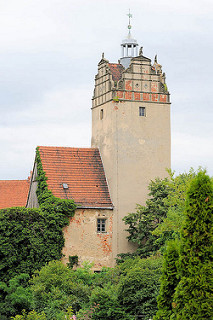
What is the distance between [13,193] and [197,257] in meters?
38.4

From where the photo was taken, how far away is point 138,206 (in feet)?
112

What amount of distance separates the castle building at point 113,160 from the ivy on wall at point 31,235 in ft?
2.33

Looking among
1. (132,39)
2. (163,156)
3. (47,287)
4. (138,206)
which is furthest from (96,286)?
(132,39)

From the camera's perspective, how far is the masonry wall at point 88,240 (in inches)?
1299

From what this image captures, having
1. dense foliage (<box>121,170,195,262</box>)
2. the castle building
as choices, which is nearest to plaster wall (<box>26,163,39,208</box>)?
the castle building

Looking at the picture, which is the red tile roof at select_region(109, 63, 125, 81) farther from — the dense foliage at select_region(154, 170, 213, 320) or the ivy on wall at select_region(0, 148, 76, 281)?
the dense foliage at select_region(154, 170, 213, 320)

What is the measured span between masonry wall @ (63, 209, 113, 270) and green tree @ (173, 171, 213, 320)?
17.0m

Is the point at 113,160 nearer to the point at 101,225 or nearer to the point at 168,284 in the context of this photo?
the point at 101,225

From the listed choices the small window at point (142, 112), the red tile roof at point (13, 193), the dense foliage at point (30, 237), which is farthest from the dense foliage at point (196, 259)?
the red tile roof at point (13, 193)

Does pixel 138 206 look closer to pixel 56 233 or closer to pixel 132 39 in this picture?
pixel 56 233

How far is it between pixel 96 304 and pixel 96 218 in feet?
28.4

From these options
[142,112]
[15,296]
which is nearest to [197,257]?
[15,296]

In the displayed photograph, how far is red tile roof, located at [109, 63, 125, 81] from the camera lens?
35.9m

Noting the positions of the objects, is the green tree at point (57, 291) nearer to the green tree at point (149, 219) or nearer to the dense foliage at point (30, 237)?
the dense foliage at point (30, 237)
